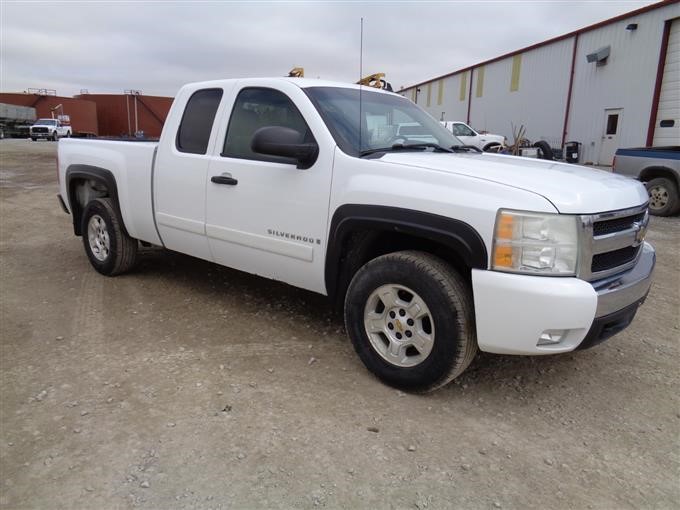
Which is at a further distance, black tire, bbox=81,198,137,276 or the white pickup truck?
black tire, bbox=81,198,137,276

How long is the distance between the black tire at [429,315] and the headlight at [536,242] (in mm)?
360

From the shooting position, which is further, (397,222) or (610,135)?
(610,135)

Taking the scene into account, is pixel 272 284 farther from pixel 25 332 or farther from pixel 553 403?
pixel 553 403

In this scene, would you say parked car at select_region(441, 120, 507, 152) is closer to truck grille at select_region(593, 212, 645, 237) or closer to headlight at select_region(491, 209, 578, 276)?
truck grille at select_region(593, 212, 645, 237)

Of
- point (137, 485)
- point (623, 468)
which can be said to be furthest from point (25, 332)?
point (623, 468)

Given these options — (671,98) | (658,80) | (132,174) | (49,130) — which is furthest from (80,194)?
(49,130)

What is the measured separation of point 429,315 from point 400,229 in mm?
508

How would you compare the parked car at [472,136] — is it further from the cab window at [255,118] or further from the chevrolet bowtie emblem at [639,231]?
the chevrolet bowtie emblem at [639,231]

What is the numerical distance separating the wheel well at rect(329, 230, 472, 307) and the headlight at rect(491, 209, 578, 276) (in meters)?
0.50

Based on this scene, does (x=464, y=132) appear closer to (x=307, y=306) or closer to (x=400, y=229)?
(x=307, y=306)

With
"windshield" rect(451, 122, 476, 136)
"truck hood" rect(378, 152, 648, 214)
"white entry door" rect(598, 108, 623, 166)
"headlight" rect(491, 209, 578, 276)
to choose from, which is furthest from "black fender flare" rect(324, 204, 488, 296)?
"white entry door" rect(598, 108, 623, 166)

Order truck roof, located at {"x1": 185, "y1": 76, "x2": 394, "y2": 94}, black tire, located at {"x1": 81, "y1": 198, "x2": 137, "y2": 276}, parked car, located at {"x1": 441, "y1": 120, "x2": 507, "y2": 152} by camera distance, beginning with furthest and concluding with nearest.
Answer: parked car, located at {"x1": 441, "y1": 120, "x2": 507, "y2": 152} → black tire, located at {"x1": 81, "y1": 198, "x2": 137, "y2": 276} → truck roof, located at {"x1": 185, "y1": 76, "x2": 394, "y2": 94}

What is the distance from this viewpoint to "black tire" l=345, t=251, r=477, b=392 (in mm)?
2844

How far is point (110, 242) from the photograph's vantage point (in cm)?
529
